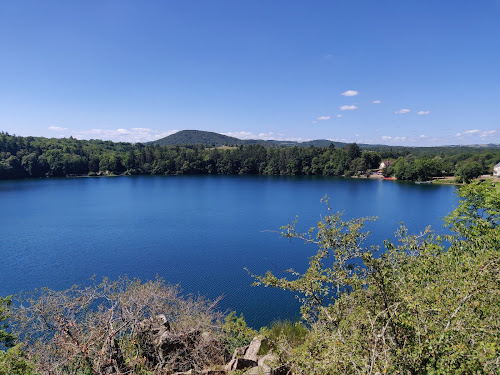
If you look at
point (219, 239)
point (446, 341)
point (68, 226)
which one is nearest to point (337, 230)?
point (446, 341)

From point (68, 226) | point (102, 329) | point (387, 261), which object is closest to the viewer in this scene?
point (387, 261)

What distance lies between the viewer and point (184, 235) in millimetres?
38031

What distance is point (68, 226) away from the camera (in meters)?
42.3

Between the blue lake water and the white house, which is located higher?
the white house

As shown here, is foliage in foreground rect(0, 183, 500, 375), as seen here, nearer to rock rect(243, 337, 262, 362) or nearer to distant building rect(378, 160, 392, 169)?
rock rect(243, 337, 262, 362)

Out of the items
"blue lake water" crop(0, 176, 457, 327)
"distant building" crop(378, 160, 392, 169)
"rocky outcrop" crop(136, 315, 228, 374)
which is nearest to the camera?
"rocky outcrop" crop(136, 315, 228, 374)

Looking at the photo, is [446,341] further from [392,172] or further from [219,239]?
[392,172]

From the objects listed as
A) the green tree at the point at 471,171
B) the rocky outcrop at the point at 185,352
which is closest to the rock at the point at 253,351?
the rocky outcrop at the point at 185,352

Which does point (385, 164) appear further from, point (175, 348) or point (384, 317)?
point (384, 317)

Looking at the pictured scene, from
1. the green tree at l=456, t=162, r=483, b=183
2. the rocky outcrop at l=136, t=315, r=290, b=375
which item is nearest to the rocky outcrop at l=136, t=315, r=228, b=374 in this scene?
the rocky outcrop at l=136, t=315, r=290, b=375

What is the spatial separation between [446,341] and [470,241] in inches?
310

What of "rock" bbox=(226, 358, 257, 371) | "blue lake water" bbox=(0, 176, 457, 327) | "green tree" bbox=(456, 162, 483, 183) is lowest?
"blue lake water" bbox=(0, 176, 457, 327)

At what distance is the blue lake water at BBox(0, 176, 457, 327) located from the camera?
2478 centimetres

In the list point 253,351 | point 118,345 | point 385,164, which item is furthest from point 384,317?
point 385,164
